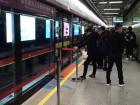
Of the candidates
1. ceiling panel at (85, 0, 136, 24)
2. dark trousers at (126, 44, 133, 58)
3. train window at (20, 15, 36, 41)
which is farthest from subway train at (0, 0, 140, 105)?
ceiling panel at (85, 0, 136, 24)

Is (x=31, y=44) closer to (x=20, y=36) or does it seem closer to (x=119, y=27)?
(x=20, y=36)

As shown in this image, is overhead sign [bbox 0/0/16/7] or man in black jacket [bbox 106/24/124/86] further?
man in black jacket [bbox 106/24/124/86]

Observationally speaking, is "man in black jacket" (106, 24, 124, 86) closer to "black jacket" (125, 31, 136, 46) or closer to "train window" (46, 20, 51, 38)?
"train window" (46, 20, 51, 38)

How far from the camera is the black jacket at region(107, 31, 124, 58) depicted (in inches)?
255

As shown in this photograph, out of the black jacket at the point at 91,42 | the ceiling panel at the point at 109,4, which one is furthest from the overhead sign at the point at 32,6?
the ceiling panel at the point at 109,4

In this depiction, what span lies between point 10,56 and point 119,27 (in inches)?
116

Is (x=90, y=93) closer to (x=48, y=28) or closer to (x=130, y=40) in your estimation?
(x=48, y=28)

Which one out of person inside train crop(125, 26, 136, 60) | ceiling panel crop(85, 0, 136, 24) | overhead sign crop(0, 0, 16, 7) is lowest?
person inside train crop(125, 26, 136, 60)

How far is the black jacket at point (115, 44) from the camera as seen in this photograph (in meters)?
6.47

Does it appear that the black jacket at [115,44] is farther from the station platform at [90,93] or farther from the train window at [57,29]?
the train window at [57,29]

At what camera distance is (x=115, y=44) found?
21.3ft

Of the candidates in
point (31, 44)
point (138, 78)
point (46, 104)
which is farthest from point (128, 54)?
point (46, 104)

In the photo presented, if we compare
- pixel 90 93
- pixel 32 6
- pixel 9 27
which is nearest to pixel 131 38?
pixel 90 93

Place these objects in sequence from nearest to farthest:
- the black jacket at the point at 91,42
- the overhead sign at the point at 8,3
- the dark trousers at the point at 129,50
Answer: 1. the overhead sign at the point at 8,3
2. the black jacket at the point at 91,42
3. the dark trousers at the point at 129,50
